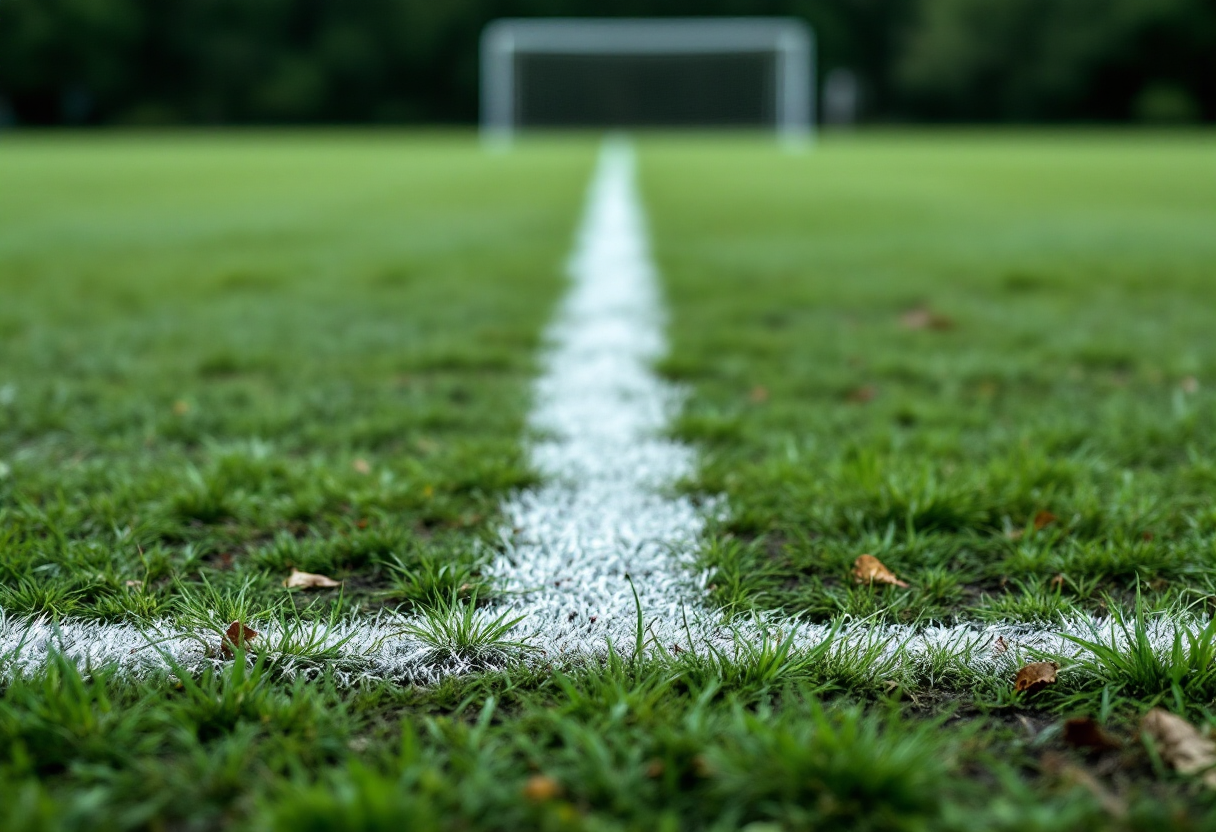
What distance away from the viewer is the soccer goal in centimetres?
2975

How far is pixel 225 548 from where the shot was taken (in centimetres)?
176

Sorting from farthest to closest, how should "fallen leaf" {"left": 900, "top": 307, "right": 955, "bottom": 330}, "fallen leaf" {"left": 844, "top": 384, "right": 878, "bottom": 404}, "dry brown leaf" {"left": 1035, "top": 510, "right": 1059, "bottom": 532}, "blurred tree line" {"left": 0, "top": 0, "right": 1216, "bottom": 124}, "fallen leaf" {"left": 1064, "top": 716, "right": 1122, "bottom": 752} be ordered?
"blurred tree line" {"left": 0, "top": 0, "right": 1216, "bottom": 124} < "fallen leaf" {"left": 900, "top": 307, "right": 955, "bottom": 330} < "fallen leaf" {"left": 844, "top": 384, "right": 878, "bottom": 404} < "dry brown leaf" {"left": 1035, "top": 510, "right": 1059, "bottom": 532} < "fallen leaf" {"left": 1064, "top": 716, "right": 1122, "bottom": 752}

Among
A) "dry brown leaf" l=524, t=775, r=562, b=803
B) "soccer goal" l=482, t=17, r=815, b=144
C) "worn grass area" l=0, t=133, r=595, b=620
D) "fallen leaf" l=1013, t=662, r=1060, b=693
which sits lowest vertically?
"worn grass area" l=0, t=133, r=595, b=620

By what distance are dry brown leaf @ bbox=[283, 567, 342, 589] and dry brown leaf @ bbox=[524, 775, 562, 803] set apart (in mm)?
665

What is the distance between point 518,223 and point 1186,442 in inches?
216

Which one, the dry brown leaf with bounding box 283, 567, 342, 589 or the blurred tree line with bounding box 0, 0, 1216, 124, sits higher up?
the blurred tree line with bounding box 0, 0, 1216, 124

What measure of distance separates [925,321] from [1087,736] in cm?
272

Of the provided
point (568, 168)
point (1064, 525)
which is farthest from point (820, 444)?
point (568, 168)

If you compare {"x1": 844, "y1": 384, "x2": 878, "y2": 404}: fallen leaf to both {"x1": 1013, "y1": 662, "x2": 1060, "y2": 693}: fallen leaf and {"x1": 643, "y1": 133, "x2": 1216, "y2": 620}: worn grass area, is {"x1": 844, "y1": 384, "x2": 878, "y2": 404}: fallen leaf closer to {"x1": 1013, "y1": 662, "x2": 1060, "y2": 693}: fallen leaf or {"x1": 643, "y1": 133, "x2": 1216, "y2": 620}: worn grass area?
{"x1": 643, "y1": 133, "x2": 1216, "y2": 620}: worn grass area

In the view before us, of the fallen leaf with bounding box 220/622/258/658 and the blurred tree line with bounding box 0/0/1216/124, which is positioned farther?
the blurred tree line with bounding box 0/0/1216/124

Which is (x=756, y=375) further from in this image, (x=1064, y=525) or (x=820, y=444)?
(x=1064, y=525)

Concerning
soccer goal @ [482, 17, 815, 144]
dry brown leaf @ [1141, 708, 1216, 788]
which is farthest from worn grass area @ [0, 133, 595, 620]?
soccer goal @ [482, 17, 815, 144]

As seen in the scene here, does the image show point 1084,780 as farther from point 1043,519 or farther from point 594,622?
point 1043,519

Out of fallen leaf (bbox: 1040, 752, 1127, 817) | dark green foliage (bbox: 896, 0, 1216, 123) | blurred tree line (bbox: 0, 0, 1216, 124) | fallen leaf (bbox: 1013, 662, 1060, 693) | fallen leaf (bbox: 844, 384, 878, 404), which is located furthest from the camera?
blurred tree line (bbox: 0, 0, 1216, 124)
